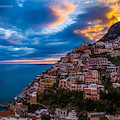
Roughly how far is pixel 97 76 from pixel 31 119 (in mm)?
15866

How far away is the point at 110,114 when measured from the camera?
73.2 feet

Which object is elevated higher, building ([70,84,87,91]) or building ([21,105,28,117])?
building ([70,84,87,91])

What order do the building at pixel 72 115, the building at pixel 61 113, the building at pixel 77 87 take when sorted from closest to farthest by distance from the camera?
the building at pixel 72 115 < the building at pixel 61 113 < the building at pixel 77 87

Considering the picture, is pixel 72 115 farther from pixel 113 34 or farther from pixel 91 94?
pixel 113 34

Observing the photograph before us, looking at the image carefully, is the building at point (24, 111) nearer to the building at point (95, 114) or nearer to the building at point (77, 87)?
the building at point (77, 87)

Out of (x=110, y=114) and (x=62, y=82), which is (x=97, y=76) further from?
(x=110, y=114)

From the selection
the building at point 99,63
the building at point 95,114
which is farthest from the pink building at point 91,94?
the building at point 99,63

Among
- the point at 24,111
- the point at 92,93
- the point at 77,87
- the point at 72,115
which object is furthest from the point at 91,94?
the point at 24,111

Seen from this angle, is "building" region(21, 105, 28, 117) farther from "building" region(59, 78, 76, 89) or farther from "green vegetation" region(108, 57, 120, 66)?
"green vegetation" region(108, 57, 120, 66)

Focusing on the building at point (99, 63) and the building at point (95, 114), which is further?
the building at point (99, 63)

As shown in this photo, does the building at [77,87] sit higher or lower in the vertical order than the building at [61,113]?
higher

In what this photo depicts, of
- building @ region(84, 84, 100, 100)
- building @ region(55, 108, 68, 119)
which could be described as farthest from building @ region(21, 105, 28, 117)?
building @ region(84, 84, 100, 100)

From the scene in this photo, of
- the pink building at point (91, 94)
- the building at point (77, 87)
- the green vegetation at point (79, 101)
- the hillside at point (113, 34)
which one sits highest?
the hillside at point (113, 34)

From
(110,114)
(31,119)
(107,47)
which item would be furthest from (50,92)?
(107,47)
